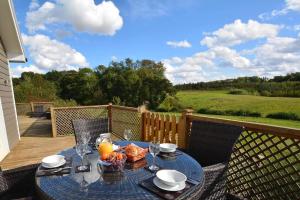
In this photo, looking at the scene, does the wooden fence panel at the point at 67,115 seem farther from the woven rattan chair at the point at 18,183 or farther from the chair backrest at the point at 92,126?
the woven rattan chair at the point at 18,183

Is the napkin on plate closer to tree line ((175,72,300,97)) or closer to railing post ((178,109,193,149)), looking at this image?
railing post ((178,109,193,149))

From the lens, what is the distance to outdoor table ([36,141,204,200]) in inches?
50.8

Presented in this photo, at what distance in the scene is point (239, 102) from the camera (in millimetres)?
22328

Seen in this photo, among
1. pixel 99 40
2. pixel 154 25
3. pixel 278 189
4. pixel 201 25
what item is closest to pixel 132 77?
pixel 99 40

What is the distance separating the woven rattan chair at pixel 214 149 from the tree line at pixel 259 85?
19.0m

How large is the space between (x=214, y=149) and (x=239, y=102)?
72.3 ft

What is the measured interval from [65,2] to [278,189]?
6553 mm

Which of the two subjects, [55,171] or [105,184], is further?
[55,171]

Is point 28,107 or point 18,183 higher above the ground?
point 18,183

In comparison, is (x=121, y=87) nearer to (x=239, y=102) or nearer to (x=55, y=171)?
(x=239, y=102)

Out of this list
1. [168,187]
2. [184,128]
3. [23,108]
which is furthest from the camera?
[23,108]

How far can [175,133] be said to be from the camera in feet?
12.3

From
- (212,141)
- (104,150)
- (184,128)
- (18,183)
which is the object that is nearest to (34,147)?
(18,183)

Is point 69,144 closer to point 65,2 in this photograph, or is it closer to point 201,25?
point 65,2
